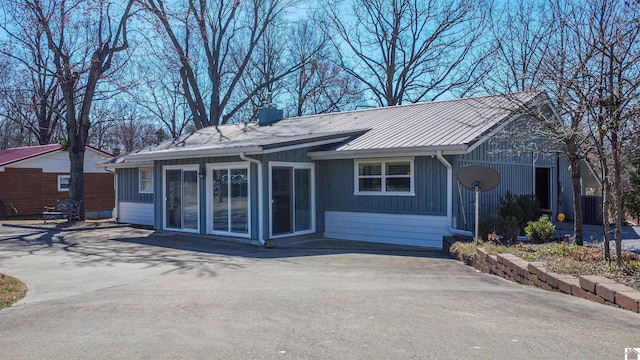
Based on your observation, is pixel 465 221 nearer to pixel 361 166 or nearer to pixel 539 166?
pixel 361 166

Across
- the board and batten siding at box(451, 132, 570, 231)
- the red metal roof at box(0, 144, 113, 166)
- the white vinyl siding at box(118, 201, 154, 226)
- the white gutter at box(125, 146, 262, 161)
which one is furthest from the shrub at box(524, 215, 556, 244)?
the red metal roof at box(0, 144, 113, 166)

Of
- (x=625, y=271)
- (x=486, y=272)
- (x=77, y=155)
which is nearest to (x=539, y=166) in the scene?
(x=486, y=272)

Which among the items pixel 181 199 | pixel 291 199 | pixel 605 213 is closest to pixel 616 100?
pixel 605 213

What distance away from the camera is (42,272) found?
32.7 feet

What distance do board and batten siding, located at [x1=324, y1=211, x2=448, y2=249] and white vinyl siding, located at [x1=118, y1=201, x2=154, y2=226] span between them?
27.9 ft

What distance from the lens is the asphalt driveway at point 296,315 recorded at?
4.83 meters

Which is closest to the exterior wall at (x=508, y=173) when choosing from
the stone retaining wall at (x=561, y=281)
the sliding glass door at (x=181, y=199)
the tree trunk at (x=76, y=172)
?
the stone retaining wall at (x=561, y=281)

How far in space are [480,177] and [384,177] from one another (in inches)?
143

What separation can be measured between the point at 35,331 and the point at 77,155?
63.5 feet

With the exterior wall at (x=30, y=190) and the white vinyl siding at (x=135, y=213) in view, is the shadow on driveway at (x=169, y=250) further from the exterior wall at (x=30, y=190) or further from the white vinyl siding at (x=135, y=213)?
the exterior wall at (x=30, y=190)

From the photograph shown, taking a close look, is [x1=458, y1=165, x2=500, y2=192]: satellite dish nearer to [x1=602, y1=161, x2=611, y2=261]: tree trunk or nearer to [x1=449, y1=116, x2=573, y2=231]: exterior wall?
[x1=449, y1=116, x2=573, y2=231]: exterior wall

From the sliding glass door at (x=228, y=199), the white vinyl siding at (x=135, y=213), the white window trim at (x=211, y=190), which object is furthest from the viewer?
the white vinyl siding at (x=135, y=213)

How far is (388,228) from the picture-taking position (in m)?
14.4

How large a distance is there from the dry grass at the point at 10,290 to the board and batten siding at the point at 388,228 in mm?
8770
